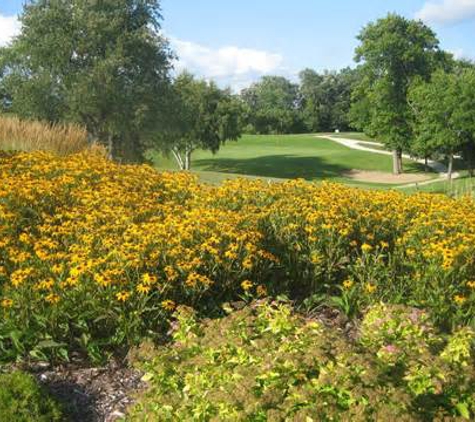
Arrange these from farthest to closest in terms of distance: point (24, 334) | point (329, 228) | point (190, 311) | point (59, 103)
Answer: point (59, 103)
point (329, 228)
point (24, 334)
point (190, 311)

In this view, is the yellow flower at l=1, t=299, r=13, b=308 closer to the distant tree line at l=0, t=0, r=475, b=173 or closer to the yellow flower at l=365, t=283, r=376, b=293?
the yellow flower at l=365, t=283, r=376, b=293

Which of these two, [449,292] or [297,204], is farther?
[297,204]

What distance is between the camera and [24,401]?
3203 millimetres

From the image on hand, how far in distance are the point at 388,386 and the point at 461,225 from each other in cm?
306

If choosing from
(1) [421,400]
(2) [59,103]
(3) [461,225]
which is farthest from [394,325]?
(2) [59,103]

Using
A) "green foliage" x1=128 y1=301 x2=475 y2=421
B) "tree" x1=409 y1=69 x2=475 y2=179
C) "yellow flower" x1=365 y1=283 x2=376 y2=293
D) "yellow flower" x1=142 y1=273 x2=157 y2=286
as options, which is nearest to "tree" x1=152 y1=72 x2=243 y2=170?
"tree" x1=409 y1=69 x2=475 y2=179

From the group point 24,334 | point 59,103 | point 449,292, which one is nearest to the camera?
point 24,334

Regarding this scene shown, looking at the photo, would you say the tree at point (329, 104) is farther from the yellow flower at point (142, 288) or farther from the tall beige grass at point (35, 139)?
the yellow flower at point (142, 288)

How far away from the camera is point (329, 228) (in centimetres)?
518

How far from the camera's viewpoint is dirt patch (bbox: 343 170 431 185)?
36.7 metres

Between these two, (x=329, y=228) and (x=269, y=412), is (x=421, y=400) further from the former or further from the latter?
(x=329, y=228)

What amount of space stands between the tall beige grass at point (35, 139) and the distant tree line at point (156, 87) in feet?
25.1

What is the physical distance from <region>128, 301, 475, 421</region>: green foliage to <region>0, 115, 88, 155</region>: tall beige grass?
812 cm

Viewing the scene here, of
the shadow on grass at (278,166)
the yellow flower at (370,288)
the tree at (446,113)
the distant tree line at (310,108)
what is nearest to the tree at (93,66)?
the shadow on grass at (278,166)
